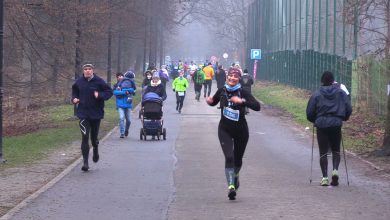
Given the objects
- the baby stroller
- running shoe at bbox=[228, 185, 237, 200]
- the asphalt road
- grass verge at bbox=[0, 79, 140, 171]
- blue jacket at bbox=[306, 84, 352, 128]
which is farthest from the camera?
the baby stroller

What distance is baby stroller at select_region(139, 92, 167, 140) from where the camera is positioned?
2009 cm

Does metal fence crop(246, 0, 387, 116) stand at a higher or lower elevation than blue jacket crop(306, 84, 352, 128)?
higher

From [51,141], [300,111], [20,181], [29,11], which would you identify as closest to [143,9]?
[300,111]

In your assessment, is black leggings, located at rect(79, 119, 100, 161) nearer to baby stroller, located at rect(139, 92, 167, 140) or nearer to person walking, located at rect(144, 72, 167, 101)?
baby stroller, located at rect(139, 92, 167, 140)

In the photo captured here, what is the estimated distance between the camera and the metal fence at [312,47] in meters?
27.6

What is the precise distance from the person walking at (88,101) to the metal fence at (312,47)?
41.8 feet

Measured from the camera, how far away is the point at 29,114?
30.0 meters

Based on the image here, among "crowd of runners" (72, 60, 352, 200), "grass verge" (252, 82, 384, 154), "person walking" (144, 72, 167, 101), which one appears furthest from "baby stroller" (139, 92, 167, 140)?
"crowd of runners" (72, 60, 352, 200)

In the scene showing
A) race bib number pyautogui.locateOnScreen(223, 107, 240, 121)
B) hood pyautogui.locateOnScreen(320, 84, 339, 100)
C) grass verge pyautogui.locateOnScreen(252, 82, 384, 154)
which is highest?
hood pyautogui.locateOnScreen(320, 84, 339, 100)

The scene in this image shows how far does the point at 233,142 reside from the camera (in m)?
10.7

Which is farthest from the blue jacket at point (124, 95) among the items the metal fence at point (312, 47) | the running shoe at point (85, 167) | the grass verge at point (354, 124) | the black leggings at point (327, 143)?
the black leggings at point (327, 143)

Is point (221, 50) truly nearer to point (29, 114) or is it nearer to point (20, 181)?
point (29, 114)

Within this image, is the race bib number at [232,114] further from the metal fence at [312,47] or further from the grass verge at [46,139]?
the metal fence at [312,47]

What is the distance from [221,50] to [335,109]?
10425 centimetres
